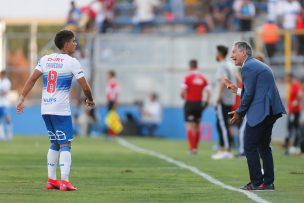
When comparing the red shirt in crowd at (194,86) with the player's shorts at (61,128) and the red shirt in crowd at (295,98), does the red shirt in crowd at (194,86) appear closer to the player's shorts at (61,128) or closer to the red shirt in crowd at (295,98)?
the red shirt in crowd at (295,98)

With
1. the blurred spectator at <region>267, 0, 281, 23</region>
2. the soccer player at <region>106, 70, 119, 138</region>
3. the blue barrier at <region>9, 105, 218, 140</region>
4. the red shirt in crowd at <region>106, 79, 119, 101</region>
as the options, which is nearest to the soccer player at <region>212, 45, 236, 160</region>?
the soccer player at <region>106, 70, 119, 138</region>

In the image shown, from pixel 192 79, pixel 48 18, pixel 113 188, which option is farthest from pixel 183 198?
pixel 48 18

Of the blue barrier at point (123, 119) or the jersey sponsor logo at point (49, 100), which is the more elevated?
the jersey sponsor logo at point (49, 100)

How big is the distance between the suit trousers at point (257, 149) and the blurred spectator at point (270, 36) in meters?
20.2

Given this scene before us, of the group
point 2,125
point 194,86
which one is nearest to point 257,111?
point 194,86

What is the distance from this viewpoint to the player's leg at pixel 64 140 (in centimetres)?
1322

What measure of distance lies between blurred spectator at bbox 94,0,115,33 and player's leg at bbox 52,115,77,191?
24.1 m

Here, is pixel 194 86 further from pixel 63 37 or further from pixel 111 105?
pixel 63 37

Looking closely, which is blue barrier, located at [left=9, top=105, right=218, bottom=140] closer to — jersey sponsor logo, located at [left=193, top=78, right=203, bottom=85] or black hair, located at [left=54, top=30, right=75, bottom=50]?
jersey sponsor logo, located at [left=193, top=78, right=203, bottom=85]

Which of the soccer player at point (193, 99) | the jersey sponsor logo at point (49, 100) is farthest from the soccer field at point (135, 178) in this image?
the jersey sponsor logo at point (49, 100)

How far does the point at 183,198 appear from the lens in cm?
1220

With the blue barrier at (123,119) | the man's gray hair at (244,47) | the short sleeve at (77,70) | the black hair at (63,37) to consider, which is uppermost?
the black hair at (63,37)

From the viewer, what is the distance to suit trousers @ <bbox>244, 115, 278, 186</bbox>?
13.5m

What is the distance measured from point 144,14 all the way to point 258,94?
2470 centimetres
